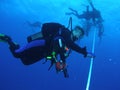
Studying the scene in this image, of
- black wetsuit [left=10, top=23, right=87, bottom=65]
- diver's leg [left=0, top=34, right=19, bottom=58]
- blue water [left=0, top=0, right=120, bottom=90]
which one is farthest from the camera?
blue water [left=0, top=0, right=120, bottom=90]

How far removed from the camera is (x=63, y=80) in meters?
32.7

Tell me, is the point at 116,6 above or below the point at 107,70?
above

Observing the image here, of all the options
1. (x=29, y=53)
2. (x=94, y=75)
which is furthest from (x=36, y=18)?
(x=29, y=53)

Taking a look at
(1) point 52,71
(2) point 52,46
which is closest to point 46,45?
(2) point 52,46

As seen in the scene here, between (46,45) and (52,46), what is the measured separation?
0.35 meters

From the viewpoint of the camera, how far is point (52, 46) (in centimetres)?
564

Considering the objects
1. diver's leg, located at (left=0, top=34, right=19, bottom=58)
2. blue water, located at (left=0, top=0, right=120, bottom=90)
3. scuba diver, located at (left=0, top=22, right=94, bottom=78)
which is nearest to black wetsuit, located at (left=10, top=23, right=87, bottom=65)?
scuba diver, located at (left=0, top=22, right=94, bottom=78)

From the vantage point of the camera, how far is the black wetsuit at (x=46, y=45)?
5.74 meters

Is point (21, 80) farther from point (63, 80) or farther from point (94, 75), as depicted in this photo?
point (94, 75)

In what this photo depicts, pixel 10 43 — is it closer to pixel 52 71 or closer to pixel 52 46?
pixel 52 46

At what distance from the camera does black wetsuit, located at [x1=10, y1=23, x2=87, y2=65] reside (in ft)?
18.8

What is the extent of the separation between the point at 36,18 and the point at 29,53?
29.7 meters

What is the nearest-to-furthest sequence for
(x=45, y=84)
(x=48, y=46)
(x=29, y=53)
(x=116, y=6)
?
(x=48, y=46), (x=29, y=53), (x=116, y=6), (x=45, y=84)

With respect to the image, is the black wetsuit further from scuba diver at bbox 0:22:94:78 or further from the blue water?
the blue water
